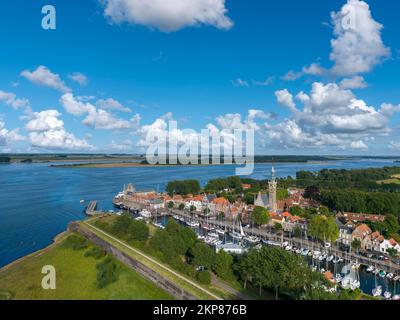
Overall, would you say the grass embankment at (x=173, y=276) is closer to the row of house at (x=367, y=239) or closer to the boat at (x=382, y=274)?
the boat at (x=382, y=274)

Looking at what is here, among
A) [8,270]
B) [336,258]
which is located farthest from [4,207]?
[336,258]

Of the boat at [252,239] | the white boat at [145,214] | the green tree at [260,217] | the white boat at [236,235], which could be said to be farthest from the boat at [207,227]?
the white boat at [145,214]

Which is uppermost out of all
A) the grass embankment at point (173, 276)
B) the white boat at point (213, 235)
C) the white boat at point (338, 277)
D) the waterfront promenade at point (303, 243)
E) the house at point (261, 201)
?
the house at point (261, 201)

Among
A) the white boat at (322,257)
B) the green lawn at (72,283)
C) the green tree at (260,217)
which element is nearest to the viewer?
the green lawn at (72,283)

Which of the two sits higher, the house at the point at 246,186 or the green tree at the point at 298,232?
the house at the point at 246,186

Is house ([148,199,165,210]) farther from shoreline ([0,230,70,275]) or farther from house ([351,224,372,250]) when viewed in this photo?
house ([351,224,372,250])

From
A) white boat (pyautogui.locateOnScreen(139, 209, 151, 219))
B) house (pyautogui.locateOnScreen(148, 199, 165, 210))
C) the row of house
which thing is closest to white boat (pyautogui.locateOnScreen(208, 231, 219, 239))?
white boat (pyautogui.locateOnScreen(139, 209, 151, 219))

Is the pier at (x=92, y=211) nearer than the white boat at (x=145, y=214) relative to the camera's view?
Yes
